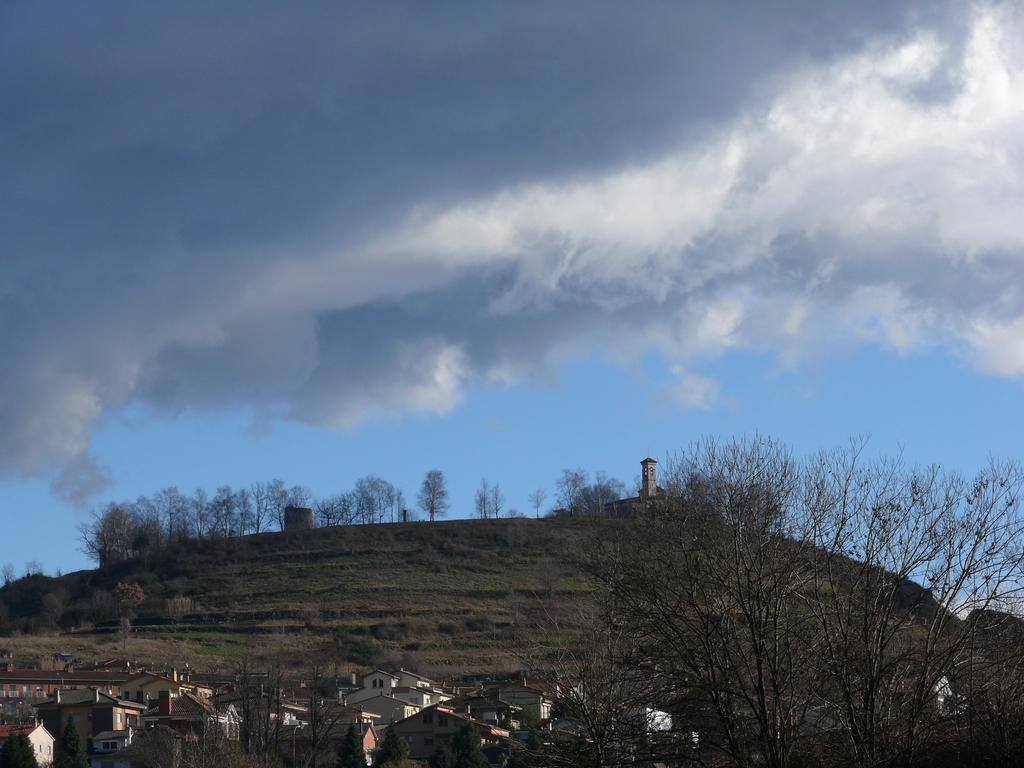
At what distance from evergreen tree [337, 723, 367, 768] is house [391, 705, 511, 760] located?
7259 mm

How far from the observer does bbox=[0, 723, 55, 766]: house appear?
7794 cm

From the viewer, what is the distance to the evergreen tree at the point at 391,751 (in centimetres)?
7062

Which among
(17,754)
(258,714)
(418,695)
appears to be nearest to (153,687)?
(418,695)

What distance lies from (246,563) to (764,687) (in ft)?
529

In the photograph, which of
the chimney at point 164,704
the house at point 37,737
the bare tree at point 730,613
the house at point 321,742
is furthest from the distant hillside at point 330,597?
the bare tree at point 730,613

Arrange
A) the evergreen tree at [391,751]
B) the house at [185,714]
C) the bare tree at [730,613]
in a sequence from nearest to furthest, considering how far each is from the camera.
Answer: the bare tree at [730,613], the evergreen tree at [391,751], the house at [185,714]

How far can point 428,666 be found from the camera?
125 m

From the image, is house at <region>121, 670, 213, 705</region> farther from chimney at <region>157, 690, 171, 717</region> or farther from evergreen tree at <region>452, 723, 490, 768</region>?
evergreen tree at <region>452, 723, 490, 768</region>

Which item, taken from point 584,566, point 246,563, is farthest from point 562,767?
point 246,563

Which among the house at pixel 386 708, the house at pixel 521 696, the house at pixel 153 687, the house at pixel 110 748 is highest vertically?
the house at pixel 153 687

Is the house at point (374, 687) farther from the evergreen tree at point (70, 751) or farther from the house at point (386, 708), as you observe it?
the evergreen tree at point (70, 751)

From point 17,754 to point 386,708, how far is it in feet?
100

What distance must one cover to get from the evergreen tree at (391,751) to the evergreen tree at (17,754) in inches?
759

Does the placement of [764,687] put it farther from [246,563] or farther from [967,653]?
[246,563]
